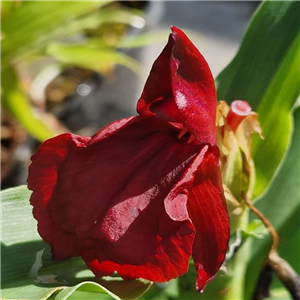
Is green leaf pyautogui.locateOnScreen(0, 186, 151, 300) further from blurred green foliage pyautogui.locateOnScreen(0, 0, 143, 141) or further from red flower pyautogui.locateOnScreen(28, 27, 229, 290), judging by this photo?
blurred green foliage pyautogui.locateOnScreen(0, 0, 143, 141)

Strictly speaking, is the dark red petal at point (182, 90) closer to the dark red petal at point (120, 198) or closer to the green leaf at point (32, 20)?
the dark red petal at point (120, 198)

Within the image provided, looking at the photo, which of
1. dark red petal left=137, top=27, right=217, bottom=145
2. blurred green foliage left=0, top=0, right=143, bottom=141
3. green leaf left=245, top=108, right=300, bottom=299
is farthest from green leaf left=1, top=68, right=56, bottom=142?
dark red petal left=137, top=27, right=217, bottom=145

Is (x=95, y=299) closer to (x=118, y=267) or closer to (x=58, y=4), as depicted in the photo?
(x=118, y=267)

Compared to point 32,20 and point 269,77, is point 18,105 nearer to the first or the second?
point 32,20

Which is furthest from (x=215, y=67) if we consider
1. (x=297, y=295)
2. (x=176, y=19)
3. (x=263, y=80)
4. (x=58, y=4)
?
(x=297, y=295)

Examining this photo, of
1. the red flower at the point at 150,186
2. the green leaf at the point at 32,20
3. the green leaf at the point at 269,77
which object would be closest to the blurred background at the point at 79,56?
the green leaf at the point at 32,20

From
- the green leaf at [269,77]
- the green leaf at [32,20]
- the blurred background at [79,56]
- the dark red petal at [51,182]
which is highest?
the green leaf at [269,77]
